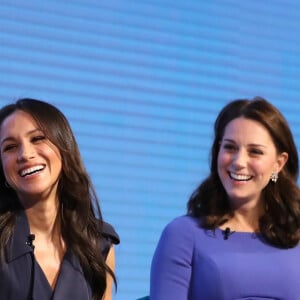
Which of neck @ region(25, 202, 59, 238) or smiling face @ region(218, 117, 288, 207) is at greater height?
smiling face @ region(218, 117, 288, 207)

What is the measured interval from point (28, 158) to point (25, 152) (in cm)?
2

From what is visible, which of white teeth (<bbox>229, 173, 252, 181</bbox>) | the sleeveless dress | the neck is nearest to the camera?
the sleeveless dress

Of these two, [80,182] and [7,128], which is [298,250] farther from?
[7,128]

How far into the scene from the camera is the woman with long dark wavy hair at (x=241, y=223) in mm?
2824

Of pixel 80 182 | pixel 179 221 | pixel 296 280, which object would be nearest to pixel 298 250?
pixel 296 280

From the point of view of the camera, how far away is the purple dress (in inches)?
111

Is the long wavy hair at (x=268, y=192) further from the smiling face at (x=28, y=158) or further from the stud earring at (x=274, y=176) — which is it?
the smiling face at (x=28, y=158)

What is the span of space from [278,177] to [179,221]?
277 mm

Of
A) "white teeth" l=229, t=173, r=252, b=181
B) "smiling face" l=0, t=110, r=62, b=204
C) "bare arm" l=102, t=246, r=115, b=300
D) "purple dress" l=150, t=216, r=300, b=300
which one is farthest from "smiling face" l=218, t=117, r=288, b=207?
"smiling face" l=0, t=110, r=62, b=204

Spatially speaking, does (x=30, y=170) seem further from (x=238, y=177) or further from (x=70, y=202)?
(x=238, y=177)

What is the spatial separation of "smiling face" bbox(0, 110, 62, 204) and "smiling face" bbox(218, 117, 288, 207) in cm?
42

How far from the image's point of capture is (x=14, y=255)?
270 cm

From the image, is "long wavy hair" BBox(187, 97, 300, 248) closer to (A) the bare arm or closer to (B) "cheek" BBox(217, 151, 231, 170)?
(B) "cheek" BBox(217, 151, 231, 170)

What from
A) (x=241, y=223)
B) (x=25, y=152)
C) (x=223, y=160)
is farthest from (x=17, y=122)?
(x=241, y=223)
